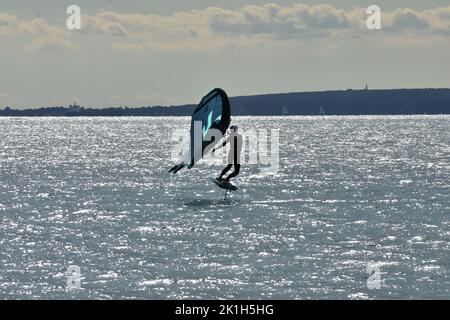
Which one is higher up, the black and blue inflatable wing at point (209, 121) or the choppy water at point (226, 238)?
the black and blue inflatable wing at point (209, 121)

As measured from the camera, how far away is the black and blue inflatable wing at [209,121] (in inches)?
1677

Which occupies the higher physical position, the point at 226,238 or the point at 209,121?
the point at 209,121

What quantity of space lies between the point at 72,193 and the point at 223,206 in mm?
13181

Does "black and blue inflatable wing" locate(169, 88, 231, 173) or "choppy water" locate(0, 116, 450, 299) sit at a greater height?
"black and blue inflatable wing" locate(169, 88, 231, 173)

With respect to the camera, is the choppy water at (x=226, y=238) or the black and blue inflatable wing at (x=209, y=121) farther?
the black and blue inflatable wing at (x=209, y=121)

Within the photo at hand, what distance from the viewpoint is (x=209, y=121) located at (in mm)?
43906

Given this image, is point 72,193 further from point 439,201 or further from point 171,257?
point 171,257

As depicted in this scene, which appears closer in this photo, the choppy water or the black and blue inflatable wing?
the choppy water

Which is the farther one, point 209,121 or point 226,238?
point 209,121

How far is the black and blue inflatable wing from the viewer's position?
1677 inches
